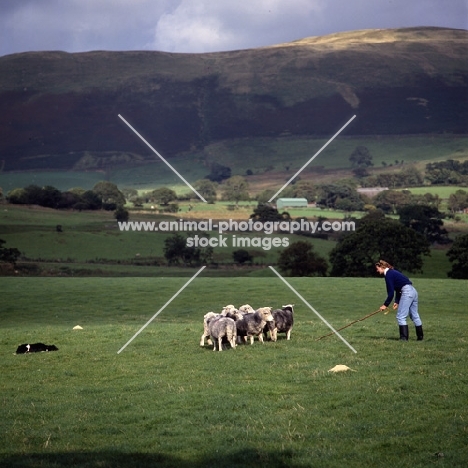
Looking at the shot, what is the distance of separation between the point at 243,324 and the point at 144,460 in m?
10.5

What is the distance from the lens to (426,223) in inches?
4675

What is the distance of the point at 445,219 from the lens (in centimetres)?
13138

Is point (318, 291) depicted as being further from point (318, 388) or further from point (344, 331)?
point (318, 388)

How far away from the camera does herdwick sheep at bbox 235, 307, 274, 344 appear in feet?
73.9

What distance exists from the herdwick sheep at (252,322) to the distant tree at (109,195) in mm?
115572

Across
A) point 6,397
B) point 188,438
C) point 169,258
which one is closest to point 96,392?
point 6,397

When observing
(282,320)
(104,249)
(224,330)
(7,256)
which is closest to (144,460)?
(224,330)

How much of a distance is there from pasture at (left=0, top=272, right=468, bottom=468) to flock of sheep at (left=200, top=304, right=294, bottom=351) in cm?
40

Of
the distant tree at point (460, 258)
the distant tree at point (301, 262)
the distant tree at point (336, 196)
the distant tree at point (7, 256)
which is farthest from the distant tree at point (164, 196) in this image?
the distant tree at point (460, 258)

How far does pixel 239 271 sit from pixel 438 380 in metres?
68.4

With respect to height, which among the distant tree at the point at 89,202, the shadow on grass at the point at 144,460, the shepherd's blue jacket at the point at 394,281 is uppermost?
the distant tree at the point at 89,202

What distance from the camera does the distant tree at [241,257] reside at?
92562mm

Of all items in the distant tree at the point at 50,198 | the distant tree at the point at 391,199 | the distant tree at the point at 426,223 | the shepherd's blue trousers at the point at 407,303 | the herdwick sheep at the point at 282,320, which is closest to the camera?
the shepherd's blue trousers at the point at 407,303

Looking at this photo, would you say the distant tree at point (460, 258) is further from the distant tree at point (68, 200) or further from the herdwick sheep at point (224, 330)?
the distant tree at point (68, 200)
